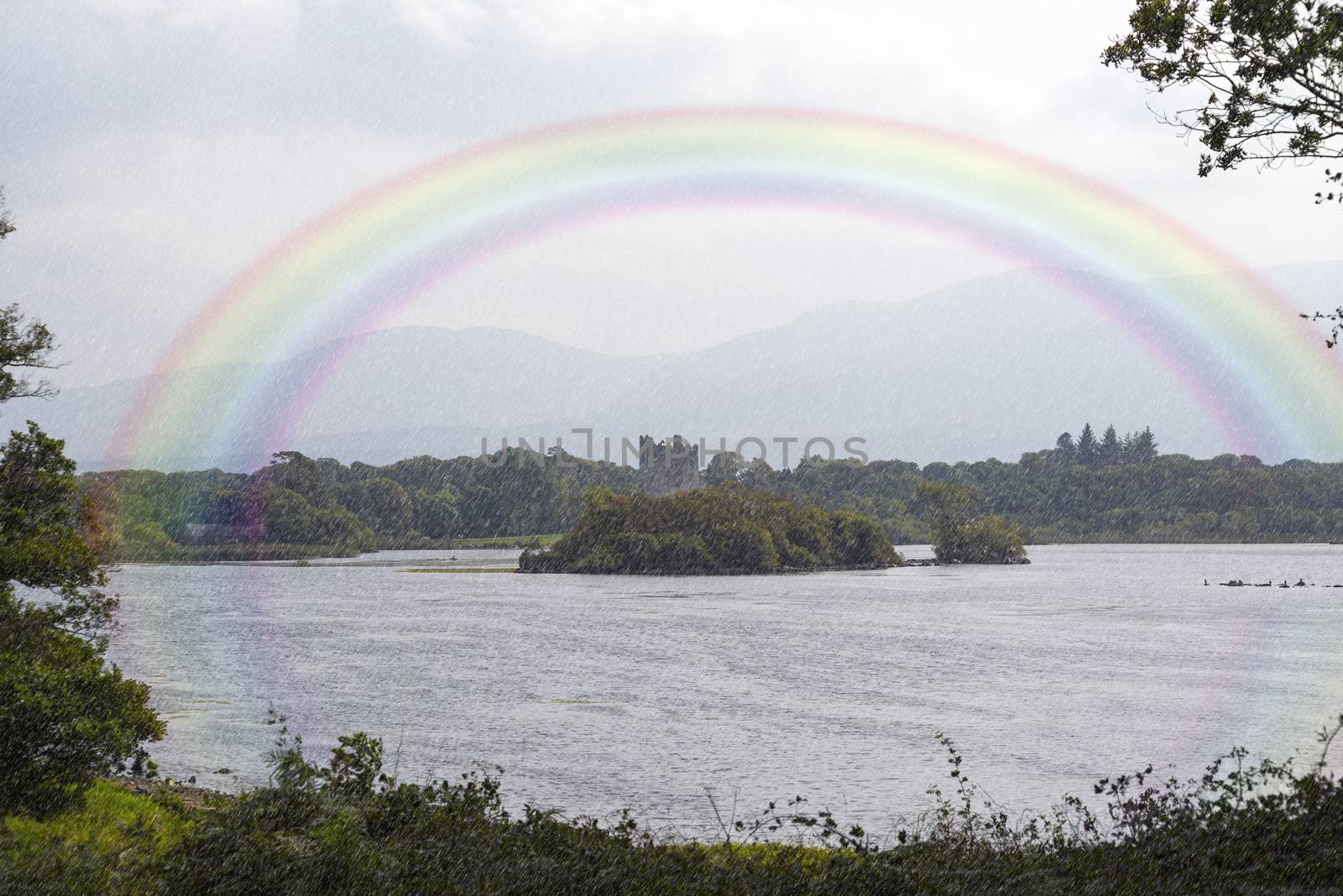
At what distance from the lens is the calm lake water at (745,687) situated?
87.6 feet

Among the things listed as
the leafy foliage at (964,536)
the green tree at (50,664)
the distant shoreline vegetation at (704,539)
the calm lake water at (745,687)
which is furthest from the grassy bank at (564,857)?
the leafy foliage at (964,536)

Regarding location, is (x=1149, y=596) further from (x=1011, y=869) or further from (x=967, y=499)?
(x=1011, y=869)

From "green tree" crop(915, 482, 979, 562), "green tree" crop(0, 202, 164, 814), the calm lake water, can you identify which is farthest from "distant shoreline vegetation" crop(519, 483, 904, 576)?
"green tree" crop(0, 202, 164, 814)

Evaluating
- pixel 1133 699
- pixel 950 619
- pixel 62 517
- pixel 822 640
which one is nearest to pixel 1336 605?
pixel 950 619

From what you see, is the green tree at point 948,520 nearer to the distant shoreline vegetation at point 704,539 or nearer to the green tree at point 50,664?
the distant shoreline vegetation at point 704,539

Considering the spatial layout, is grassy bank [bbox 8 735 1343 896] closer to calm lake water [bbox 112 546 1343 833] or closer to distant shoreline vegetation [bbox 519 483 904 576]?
calm lake water [bbox 112 546 1343 833]

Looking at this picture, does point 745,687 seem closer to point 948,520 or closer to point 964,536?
point 948,520

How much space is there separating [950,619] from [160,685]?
4660 cm

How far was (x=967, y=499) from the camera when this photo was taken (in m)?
169

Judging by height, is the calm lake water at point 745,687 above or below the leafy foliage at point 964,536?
below

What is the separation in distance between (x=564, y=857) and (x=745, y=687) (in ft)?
105

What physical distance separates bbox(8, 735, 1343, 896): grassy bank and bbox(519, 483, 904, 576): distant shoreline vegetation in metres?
126

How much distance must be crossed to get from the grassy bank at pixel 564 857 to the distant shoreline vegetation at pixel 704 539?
412ft

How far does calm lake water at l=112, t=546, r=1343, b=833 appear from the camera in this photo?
26688 mm
